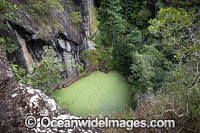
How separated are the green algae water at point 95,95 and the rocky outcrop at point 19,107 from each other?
3.55m

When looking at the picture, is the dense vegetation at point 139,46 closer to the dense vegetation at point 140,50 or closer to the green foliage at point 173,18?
the dense vegetation at point 140,50

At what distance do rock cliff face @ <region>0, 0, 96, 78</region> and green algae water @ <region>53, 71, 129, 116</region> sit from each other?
0.70m

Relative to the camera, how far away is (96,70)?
6.22 meters

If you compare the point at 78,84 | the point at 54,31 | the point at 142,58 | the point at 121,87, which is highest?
the point at 54,31

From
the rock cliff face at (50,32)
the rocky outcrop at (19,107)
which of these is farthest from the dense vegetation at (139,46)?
the rocky outcrop at (19,107)

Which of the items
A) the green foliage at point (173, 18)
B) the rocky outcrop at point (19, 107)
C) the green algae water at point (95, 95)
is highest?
the green foliage at point (173, 18)

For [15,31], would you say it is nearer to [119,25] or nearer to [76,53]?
[76,53]

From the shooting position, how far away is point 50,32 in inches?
157

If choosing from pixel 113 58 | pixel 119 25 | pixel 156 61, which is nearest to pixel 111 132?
pixel 156 61

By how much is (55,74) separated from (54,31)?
319 cm

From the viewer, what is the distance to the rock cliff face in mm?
3250

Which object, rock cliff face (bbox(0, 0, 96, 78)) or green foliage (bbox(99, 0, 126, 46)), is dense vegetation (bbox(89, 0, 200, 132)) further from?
rock cliff face (bbox(0, 0, 96, 78))

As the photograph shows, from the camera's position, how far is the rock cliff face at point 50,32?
3.25 meters

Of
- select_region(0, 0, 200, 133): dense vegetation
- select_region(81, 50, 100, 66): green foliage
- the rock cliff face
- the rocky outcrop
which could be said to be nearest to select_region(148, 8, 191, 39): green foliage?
select_region(0, 0, 200, 133): dense vegetation
